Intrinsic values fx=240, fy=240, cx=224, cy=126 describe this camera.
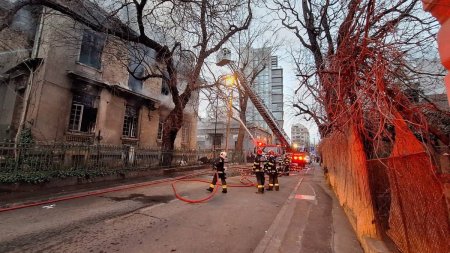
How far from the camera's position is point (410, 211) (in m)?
3.37

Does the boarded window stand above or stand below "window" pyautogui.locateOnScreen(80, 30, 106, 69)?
below

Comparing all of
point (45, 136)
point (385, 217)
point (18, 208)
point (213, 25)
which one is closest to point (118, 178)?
point (45, 136)

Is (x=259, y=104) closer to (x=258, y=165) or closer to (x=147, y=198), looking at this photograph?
(x=258, y=165)

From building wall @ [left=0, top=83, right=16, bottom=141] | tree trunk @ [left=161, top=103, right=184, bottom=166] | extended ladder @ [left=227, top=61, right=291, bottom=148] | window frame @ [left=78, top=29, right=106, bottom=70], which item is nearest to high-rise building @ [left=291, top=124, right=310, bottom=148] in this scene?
extended ladder @ [left=227, top=61, right=291, bottom=148]

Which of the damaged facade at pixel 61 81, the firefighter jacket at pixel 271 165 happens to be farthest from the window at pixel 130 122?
the firefighter jacket at pixel 271 165

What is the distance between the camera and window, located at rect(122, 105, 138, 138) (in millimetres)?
17484

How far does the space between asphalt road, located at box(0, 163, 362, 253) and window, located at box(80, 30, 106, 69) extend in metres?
10.0

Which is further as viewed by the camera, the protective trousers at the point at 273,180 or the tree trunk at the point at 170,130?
the tree trunk at the point at 170,130

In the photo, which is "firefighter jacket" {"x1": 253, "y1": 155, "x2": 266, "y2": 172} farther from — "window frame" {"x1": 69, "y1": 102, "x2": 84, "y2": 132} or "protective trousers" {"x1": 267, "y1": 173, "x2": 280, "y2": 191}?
"window frame" {"x1": 69, "y1": 102, "x2": 84, "y2": 132}

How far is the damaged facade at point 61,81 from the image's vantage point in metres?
12.3

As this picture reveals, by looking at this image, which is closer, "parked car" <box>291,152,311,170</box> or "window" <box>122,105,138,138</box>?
"window" <box>122,105,138,138</box>

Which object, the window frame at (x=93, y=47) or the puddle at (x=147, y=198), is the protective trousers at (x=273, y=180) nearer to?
the puddle at (x=147, y=198)

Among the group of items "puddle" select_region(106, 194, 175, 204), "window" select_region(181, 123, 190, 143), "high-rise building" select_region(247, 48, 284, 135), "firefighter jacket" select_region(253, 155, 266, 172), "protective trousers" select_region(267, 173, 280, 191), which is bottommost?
"puddle" select_region(106, 194, 175, 204)

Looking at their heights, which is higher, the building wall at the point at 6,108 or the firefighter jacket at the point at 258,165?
the building wall at the point at 6,108
